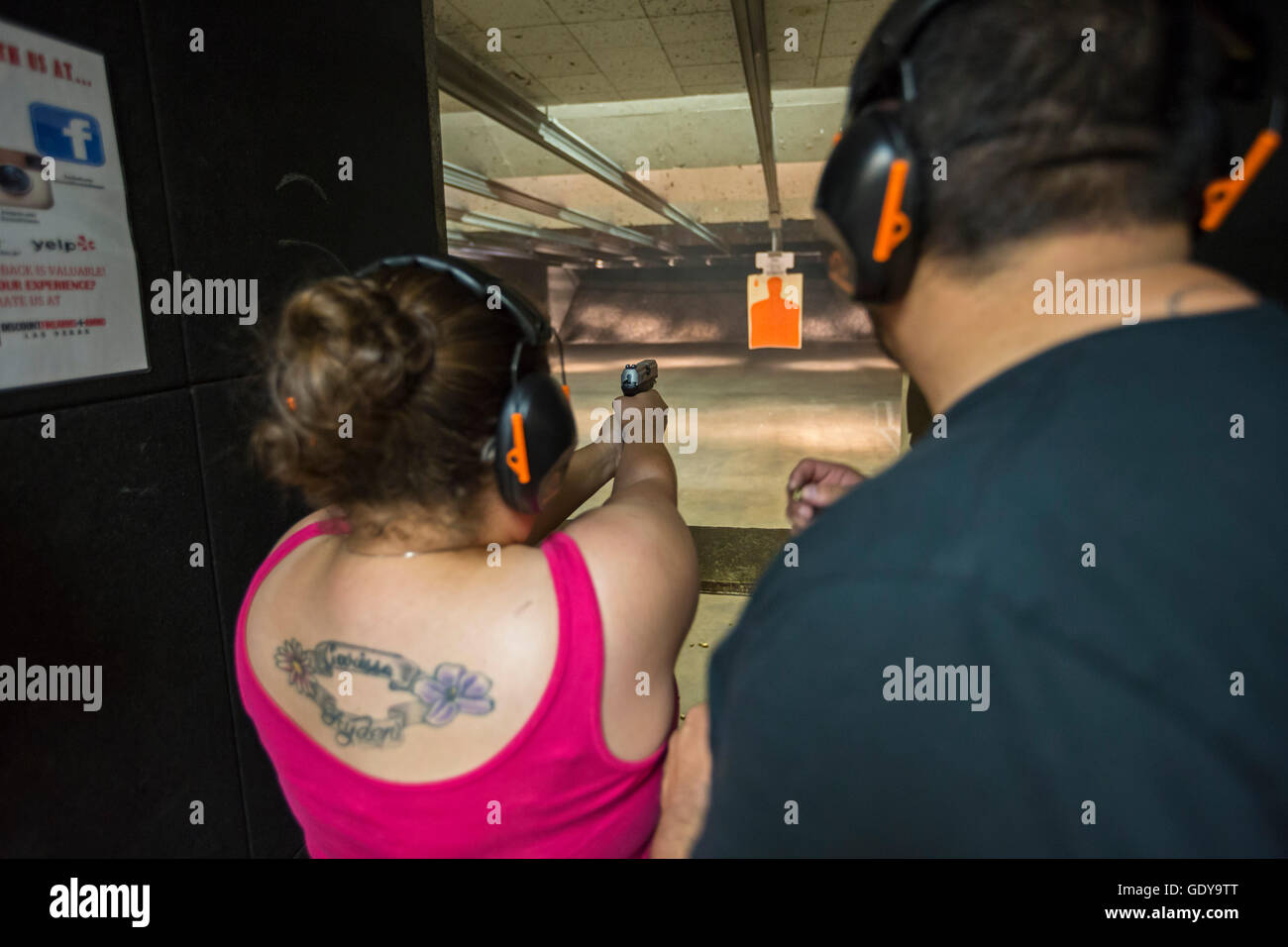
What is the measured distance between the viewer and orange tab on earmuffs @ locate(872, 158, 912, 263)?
0.58 m

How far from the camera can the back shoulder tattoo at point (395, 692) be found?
796mm

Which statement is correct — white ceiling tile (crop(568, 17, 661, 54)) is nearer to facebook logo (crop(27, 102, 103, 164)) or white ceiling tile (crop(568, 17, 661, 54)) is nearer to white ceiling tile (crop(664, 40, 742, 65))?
white ceiling tile (crop(664, 40, 742, 65))

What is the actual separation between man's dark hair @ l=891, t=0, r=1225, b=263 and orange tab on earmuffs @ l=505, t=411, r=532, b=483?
50 centimetres

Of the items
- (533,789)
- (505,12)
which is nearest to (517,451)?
(533,789)

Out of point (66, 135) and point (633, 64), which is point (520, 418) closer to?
point (66, 135)

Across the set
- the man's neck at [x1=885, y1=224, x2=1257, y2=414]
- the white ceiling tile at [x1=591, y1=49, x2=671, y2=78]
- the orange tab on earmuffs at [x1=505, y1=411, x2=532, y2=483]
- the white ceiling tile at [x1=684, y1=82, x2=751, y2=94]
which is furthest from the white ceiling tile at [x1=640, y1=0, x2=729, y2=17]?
the man's neck at [x1=885, y1=224, x2=1257, y2=414]

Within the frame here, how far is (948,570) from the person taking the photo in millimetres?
449

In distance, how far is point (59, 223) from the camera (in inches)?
37.3

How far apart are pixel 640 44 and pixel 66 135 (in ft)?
9.32

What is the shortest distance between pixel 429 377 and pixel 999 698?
0.65 meters

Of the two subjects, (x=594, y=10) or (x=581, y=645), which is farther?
(x=594, y=10)

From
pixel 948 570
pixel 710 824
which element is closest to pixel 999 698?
pixel 948 570

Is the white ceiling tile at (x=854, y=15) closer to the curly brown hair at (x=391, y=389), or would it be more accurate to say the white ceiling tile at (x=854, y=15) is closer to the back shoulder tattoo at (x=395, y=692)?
the curly brown hair at (x=391, y=389)

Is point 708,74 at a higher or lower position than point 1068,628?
higher
